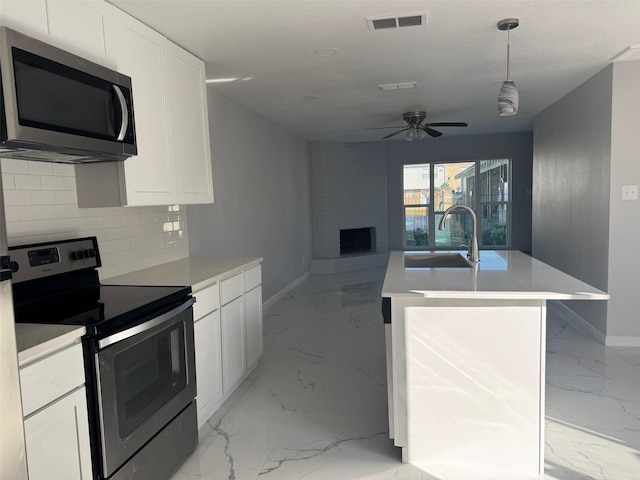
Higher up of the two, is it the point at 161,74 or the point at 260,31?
the point at 260,31

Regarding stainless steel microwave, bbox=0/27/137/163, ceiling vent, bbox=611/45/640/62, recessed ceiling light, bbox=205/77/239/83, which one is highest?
recessed ceiling light, bbox=205/77/239/83

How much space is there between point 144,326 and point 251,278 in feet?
4.81

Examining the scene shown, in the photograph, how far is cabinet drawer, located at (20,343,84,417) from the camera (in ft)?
4.74

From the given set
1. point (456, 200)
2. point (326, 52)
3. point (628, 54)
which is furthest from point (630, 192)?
point (456, 200)

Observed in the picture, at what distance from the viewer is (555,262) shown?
532 centimetres

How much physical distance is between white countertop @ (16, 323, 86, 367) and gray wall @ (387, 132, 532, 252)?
7.86 m

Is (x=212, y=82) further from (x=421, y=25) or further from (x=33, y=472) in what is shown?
(x=33, y=472)

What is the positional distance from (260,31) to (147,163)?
1.09 meters

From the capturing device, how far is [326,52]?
10.8ft

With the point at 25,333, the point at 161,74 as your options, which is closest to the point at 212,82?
the point at 161,74

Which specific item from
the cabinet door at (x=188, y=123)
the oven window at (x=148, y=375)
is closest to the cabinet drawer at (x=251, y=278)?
the cabinet door at (x=188, y=123)

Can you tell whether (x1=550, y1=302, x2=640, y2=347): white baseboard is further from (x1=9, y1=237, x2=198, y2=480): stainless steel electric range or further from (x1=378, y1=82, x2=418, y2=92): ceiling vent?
(x1=9, y1=237, x2=198, y2=480): stainless steel electric range

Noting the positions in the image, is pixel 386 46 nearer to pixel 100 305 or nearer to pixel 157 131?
pixel 157 131

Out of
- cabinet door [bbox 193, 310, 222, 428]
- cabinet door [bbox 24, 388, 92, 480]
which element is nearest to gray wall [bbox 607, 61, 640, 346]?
cabinet door [bbox 193, 310, 222, 428]
